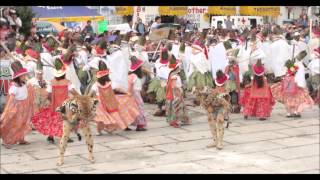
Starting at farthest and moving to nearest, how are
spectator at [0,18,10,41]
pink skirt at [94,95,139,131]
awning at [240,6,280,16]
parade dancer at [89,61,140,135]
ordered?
Answer: awning at [240,6,280,16] → spectator at [0,18,10,41] → pink skirt at [94,95,139,131] → parade dancer at [89,61,140,135]

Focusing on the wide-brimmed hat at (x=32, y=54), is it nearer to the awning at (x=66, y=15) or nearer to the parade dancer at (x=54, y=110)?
the parade dancer at (x=54, y=110)

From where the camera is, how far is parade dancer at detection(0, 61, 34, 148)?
1026cm

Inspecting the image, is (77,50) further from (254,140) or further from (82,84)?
(254,140)

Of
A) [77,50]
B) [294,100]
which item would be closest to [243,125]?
[294,100]

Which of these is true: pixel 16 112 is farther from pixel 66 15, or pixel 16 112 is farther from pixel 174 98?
pixel 66 15

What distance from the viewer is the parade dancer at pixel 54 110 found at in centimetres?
1030

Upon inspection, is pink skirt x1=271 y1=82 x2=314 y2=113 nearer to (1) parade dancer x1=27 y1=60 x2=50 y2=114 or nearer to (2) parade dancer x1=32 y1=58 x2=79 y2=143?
(2) parade dancer x1=32 y1=58 x2=79 y2=143

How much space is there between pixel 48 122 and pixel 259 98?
472 centimetres

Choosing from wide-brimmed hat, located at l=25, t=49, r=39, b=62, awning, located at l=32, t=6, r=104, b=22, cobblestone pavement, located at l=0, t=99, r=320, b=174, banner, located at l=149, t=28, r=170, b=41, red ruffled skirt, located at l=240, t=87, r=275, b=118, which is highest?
awning, located at l=32, t=6, r=104, b=22

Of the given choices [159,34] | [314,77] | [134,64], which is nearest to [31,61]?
[134,64]

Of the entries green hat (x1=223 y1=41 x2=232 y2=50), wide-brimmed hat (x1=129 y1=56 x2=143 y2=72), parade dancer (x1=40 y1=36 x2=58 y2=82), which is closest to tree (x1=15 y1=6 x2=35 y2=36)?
parade dancer (x1=40 y1=36 x2=58 y2=82)

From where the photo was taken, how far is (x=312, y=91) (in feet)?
46.0

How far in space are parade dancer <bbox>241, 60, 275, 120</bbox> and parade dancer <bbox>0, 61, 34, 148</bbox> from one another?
4.85 metres

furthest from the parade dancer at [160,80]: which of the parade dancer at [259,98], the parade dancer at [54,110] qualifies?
the parade dancer at [54,110]
